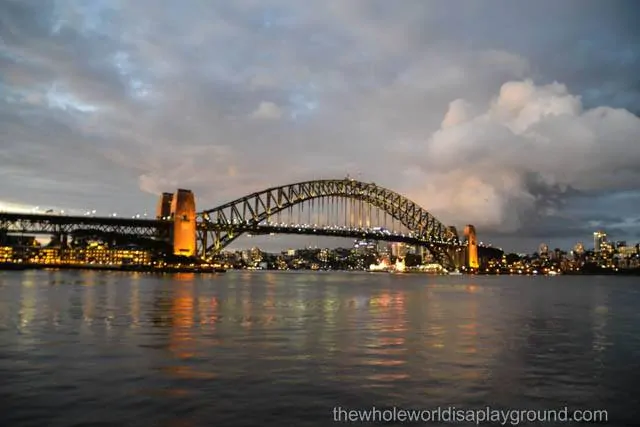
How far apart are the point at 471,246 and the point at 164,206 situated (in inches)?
3593

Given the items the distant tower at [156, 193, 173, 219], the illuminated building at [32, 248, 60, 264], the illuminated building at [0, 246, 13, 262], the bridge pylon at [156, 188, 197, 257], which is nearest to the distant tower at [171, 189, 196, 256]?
the bridge pylon at [156, 188, 197, 257]

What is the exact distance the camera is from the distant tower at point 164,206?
138 meters

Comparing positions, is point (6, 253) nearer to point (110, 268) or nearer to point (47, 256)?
point (47, 256)

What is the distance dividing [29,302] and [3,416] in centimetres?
2453

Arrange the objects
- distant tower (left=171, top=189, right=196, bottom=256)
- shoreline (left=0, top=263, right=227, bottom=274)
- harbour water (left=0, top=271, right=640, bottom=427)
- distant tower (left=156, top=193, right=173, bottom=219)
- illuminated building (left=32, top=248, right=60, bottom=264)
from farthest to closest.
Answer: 1. distant tower (left=156, top=193, right=173, bottom=219)
2. illuminated building (left=32, top=248, right=60, bottom=264)
3. distant tower (left=171, top=189, right=196, bottom=256)
4. shoreline (left=0, top=263, right=227, bottom=274)
5. harbour water (left=0, top=271, right=640, bottom=427)

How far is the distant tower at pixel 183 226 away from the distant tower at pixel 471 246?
8974cm

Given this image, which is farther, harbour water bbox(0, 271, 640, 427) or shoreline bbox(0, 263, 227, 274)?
shoreline bbox(0, 263, 227, 274)

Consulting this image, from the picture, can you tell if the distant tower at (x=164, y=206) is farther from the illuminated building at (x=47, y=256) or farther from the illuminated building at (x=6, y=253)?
the illuminated building at (x=6, y=253)

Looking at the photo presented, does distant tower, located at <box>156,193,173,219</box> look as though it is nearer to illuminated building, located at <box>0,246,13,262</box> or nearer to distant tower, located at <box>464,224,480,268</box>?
illuminated building, located at <box>0,246,13,262</box>

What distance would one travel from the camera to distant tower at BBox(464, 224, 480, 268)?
6845 inches

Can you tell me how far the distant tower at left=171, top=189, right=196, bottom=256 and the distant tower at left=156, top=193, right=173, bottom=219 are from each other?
1841cm

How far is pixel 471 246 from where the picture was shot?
17388 centimetres

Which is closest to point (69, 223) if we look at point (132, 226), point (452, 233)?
point (132, 226)

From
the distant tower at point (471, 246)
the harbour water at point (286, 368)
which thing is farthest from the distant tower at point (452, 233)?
the harbour water at point (286, 368)
